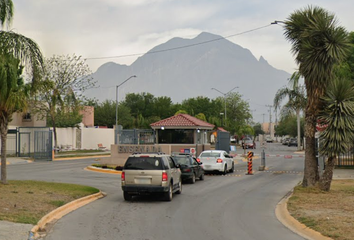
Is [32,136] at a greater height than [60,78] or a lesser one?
lesser

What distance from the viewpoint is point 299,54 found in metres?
18.2

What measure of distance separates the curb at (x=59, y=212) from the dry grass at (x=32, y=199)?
0.54ft

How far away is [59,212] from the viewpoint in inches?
519

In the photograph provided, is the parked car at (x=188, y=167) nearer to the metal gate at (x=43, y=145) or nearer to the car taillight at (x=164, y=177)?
the car taillight at (x=164, y=177)

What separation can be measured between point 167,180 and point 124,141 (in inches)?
738

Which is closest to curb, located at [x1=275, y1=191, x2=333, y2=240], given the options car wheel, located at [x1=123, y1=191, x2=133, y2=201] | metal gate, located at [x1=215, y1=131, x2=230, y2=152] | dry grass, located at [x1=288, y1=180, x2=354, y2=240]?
dry grass, located at [x1=288, y1=180, x2=354, y2=240]

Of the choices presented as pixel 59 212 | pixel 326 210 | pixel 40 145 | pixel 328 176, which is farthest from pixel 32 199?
pixel 40 145

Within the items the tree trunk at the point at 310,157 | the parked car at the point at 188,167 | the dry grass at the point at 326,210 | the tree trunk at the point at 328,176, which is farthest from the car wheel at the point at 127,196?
the tree trunk at the point at 328,176

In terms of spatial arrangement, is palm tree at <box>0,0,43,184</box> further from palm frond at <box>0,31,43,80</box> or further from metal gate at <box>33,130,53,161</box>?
metal gate at <box>33,130,53,161</box>

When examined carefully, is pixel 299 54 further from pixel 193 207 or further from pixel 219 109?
pixel 219 109

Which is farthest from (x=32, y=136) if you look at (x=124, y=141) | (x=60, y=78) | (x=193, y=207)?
(x=193, y=207)

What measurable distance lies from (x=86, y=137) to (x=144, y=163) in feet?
168

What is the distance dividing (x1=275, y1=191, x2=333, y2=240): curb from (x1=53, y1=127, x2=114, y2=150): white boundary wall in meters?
48.4

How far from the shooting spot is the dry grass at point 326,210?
10.2 meters
